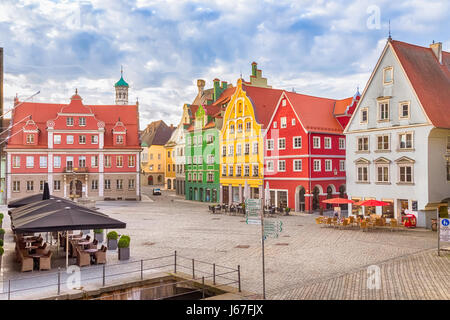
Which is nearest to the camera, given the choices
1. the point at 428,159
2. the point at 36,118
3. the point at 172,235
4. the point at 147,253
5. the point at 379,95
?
the point at 147,253

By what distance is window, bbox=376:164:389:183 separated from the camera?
34753 millimetres

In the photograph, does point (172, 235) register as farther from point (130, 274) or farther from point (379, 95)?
point (379, 95)

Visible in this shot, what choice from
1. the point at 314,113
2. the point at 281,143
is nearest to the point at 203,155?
the point at 281,143

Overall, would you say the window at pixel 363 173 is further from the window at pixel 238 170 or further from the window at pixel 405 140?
the window at pixel 238 170

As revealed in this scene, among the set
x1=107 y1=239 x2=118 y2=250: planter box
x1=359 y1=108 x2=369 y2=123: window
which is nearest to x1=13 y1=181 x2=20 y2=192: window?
x1=107 y1=239 x2=118 y2=250: planter box

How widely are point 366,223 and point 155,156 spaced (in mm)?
81310

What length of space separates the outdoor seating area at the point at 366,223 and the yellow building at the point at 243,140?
1711 cm

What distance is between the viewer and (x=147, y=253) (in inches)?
867

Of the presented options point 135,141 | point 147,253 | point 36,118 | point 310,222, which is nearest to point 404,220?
point 310,222

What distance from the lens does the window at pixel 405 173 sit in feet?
108

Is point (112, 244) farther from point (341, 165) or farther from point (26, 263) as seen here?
point (341, 165)

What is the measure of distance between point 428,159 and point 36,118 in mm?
53997

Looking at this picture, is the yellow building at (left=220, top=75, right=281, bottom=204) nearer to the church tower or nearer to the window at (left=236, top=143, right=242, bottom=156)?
the window at (left=236, top=143, right=242, bottom=156)

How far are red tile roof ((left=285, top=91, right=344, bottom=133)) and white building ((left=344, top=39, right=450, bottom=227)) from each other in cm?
757
